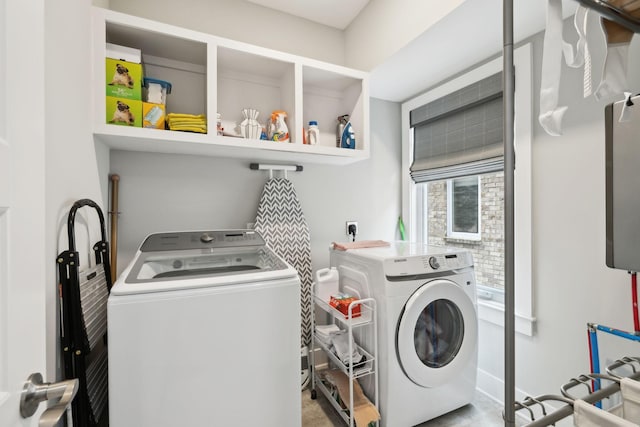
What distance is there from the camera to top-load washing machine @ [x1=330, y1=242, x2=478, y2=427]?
63.1 inches

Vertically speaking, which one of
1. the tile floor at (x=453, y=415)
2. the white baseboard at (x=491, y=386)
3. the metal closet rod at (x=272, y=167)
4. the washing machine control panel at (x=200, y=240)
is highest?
the metal closet rod at (x=272, y=167)

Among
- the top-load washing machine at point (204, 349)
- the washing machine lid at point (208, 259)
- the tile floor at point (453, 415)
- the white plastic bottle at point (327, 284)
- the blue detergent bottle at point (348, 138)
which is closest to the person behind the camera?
the top-load washing machine at point (204, 349)

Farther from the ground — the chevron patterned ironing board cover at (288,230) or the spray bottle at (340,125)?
the spray bottle at (340,125)

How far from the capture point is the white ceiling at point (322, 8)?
2072 millimetres

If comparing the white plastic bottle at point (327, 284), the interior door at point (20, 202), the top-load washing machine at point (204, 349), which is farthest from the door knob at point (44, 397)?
the white plastic bottle at point (327, 284)

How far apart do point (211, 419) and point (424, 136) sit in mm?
2497

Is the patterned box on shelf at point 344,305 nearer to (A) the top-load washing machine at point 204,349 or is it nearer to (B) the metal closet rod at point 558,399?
(A) the top-load washing machine at point 204,349

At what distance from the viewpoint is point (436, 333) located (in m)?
1.79

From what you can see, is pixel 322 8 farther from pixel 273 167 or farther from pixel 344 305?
pixel 344 305

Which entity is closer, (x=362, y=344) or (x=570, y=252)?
(x=570, y=252)

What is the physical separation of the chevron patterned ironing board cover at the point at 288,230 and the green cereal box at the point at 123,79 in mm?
963

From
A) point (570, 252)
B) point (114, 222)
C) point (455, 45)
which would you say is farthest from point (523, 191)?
point (114, 222)

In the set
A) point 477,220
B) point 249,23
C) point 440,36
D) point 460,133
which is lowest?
point 477,220

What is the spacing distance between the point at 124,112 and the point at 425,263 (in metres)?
1.81
